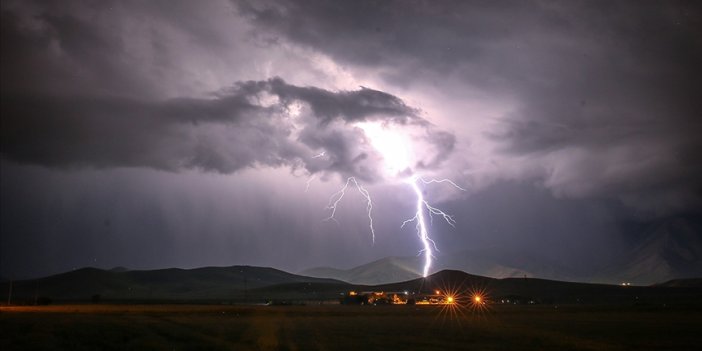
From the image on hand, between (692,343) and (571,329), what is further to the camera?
(571,329)

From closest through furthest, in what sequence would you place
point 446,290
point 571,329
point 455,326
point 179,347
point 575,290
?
point 179,347
point 571,329
point 455,326
point 575,290
point 446,290

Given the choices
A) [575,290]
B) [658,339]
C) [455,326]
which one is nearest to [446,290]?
[575,290]

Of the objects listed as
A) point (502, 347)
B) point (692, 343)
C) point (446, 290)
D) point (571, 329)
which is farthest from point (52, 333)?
point (446, 290)

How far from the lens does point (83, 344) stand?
116ft

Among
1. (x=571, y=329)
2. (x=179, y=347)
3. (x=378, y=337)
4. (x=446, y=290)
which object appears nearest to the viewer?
(x=179, y=347)

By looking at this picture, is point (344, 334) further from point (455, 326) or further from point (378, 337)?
point (455, 326)

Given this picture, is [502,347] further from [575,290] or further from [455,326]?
[575,290]

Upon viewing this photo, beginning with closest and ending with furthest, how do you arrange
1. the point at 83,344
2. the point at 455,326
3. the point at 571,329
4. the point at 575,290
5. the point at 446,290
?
the point at 83,344 < the point at 571,329 < the point at 455,326 < the point at 575,290 < the point at 446,290

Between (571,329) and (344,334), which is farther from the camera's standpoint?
(571,329)

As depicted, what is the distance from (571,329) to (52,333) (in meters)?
37.9

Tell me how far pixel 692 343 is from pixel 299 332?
82.2 feet

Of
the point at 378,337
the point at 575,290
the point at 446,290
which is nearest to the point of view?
the point at 378,337

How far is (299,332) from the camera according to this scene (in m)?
43.2

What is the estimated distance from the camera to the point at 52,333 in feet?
135
